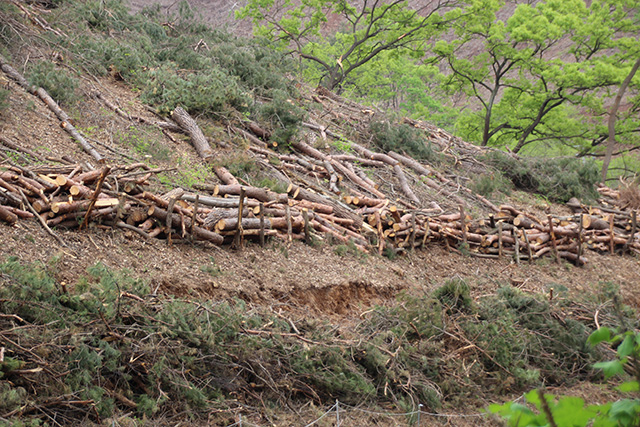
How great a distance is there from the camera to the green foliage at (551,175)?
1464 cm

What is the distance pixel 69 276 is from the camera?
16.1 ft

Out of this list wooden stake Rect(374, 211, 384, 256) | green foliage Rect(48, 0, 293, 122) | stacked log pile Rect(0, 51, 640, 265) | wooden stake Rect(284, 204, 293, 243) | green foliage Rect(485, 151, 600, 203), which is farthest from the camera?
green foliage Rect(485, 151, 600, 203)

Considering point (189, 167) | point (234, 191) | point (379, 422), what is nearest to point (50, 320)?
point (379, 422)

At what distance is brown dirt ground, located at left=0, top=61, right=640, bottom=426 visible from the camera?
5555mm

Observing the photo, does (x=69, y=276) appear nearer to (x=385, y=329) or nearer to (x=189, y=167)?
(x=385, y=329)

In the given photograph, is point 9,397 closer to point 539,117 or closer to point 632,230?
point 632,230

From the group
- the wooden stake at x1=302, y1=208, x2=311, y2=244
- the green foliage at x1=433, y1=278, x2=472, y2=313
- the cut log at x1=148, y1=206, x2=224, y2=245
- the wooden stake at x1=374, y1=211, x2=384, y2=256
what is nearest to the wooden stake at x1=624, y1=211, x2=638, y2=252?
the wooden stake at x1=374, y1=211, x2=384, y2=256

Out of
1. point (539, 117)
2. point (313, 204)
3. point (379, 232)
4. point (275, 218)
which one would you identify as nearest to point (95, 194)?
point (275, 218)

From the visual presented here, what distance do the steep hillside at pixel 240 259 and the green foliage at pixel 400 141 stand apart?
10 cm

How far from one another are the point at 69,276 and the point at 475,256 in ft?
23.2

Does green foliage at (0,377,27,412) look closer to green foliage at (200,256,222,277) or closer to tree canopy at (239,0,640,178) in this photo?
green foliage at (200,256,222,277)

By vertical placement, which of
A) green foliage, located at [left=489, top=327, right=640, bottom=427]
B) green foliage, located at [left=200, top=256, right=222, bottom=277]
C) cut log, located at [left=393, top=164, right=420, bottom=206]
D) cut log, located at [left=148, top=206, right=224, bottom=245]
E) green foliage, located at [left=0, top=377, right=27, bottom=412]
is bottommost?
green foliage, located at [left=200, top=256, right=222, bottom=277]

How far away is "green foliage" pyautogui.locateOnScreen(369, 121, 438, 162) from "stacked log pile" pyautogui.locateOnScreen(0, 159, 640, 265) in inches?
133

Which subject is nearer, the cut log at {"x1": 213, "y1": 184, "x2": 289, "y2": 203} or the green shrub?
the cut log at {"x1": 213, "y1": 184, "x2": 289, "y2": 203}
